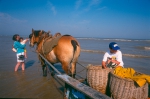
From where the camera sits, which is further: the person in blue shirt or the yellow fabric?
the person in blue shirt

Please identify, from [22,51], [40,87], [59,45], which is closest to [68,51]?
[59,45]

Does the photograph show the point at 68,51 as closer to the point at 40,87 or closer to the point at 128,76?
the point at 40,87

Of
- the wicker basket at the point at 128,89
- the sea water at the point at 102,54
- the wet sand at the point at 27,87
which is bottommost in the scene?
the wet sand at the point at 27,87

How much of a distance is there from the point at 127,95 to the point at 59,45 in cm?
274

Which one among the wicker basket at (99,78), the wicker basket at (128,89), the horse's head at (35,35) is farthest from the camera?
the horse's head at (35,35)

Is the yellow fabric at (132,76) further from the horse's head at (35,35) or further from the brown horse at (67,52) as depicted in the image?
the horse's head at (35,35)

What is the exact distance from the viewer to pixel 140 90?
2.40 meters

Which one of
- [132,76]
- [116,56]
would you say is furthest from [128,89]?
[116,56]

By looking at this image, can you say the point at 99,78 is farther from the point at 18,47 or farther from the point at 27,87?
the point at 18,47

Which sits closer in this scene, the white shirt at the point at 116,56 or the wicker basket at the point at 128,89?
the wicker basket at the point at 128,89

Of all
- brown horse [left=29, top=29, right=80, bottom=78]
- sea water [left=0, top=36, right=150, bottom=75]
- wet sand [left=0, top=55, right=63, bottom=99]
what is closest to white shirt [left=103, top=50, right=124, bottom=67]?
brown horse [left=29, top=29, right=80, bottom=78]

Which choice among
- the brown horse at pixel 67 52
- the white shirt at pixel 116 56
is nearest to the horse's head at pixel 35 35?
the brown horse at pixel 67 52

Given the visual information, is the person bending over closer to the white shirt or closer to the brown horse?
the white shirt

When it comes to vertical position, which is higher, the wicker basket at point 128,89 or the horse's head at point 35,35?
the horse's head at point 35,35
